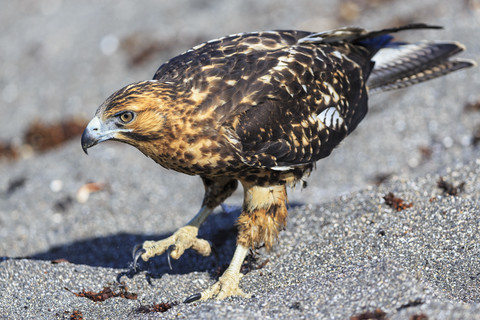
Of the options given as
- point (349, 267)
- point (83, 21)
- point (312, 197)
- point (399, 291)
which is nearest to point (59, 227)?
point (312, 197)

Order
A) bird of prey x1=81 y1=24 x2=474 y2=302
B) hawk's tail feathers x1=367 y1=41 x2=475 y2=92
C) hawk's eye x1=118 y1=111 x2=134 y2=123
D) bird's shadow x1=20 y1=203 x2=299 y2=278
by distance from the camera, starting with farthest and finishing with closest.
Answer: hawk's tail feathers x1=367 y1=41 x2=475 y2=92 < bird's shadow x1=20 y1=203 x2=299 y2=278 < bird of prey x1=81 y1=24 x2=474 y2=302 < hawk's eye x1=118 y1=111 x2=134 y2=123

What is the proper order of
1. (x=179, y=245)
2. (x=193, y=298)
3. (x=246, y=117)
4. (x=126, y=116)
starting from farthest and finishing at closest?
(x=179, y=245) → (x=193, y=298) → (x=246, y=117) → (x=126, y=116)

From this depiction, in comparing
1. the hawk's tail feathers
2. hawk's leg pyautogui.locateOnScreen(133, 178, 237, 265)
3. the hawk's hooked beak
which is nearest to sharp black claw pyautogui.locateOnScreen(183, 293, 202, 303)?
hawk's leg pyautogui.locateOnScreen(133, 178, 237, 265)

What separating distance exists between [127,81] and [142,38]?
72.4 inches

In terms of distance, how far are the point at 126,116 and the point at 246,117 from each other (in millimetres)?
940

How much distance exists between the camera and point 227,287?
4941 mm

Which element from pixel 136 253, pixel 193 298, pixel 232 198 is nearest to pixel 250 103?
pixel 193 298

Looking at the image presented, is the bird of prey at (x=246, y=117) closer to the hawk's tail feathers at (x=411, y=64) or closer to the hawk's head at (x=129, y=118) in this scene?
the hawk's head at (x=129, y=118)

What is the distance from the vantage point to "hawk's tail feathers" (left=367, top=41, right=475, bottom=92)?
20.9 feet

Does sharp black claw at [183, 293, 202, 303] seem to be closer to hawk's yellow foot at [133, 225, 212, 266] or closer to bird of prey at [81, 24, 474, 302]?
bird of prey at [81, 24, 474, 302]

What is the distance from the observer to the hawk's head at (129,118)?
14.2 ft

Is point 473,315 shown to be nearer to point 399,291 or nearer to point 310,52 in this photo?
point 399,291

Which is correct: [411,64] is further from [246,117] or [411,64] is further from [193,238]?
[193,238]

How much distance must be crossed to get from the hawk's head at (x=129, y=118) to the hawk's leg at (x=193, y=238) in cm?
114
